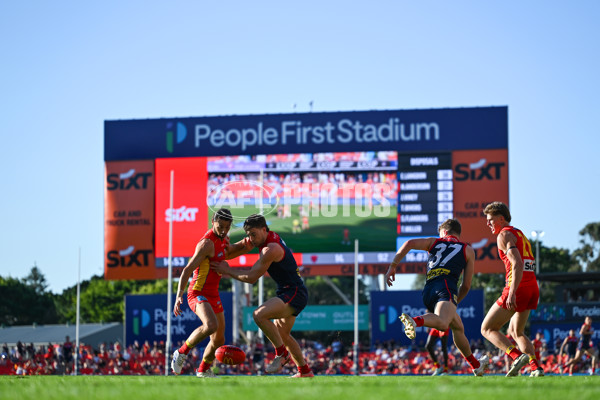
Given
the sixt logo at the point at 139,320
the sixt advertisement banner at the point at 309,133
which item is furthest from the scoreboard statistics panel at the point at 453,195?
the sixt logo at the point at 139,320

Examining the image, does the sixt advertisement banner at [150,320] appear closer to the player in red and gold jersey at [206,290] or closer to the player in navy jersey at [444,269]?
the player in red and gold jersey at [206,290]

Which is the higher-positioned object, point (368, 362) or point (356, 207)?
point (356, 207)

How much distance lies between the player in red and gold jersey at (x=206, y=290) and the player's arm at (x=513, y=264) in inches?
129

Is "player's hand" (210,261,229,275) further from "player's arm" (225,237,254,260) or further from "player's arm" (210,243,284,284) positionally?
"player's arm" (225,237,254,260)

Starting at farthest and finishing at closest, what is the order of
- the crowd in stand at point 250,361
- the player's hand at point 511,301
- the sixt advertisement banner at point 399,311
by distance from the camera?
the sixt advertisement banner at point 399,311, the crowd in stand at point 250,361, the player's hand at point 511,301

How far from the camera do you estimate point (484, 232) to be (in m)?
32.2

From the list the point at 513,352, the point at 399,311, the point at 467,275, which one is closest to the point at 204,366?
the point at 467,275


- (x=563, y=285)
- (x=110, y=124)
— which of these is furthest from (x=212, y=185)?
(x=563, y=285)

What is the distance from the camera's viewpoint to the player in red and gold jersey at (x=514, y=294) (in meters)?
10.9

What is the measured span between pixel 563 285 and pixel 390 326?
37.3 feet

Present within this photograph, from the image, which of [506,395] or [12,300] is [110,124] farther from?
[12,300]

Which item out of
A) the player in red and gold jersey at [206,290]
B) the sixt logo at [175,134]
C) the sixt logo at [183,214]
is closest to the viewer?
the player in red and gold jersey at [206,290]

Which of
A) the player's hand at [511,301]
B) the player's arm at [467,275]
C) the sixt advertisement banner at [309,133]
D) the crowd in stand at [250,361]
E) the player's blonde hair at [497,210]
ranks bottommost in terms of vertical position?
the crowd in stand at [250,361]

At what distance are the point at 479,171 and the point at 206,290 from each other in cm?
2228
